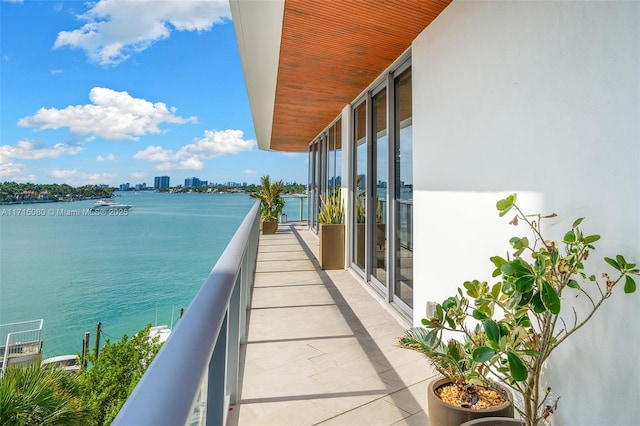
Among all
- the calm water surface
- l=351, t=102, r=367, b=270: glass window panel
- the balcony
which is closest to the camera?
the balcony

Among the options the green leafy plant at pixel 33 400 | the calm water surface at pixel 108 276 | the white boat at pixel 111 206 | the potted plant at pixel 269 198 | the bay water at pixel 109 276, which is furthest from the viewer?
the white boat at pixel 111 206

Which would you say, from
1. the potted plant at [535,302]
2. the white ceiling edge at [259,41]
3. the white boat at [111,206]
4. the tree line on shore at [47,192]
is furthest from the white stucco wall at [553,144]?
the white boat at [111,206]

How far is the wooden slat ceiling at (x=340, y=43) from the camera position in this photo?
2701 mm

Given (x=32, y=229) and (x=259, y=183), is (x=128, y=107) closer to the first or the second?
(x=32, y=229)

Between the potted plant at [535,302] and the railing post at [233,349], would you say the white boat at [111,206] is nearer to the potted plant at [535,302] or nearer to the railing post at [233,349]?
the railing post at [233,349]

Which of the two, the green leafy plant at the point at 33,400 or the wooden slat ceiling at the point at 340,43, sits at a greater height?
the wooden slat ceiling at the point at 340,43

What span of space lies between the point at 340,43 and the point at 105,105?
228 feet

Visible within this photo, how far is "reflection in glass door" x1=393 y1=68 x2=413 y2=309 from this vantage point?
3.71 metres

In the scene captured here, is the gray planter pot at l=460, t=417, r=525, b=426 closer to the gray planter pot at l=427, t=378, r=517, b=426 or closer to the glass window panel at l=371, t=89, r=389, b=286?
the gray planter pot at l=427, t=378, r=517, b=426

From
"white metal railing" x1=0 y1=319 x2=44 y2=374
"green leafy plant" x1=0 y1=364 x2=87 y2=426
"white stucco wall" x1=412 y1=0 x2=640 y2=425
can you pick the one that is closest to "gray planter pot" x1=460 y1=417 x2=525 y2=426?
"white stucco wall" x1=412 y1=0 x2=640 y2=425

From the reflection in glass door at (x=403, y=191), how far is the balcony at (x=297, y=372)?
363 mm

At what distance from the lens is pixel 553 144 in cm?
179

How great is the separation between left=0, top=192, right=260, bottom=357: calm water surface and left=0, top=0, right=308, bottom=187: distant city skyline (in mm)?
8488

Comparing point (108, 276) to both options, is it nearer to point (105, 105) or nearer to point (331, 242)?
point (105, 105)
